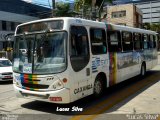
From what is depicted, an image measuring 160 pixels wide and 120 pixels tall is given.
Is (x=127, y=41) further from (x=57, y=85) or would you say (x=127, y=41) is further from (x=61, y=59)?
(x=57, y=85)

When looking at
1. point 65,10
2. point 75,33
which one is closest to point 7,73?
point 75,33

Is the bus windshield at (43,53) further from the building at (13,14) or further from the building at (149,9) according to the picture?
the building at (149,9)

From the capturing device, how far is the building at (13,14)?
45.0m

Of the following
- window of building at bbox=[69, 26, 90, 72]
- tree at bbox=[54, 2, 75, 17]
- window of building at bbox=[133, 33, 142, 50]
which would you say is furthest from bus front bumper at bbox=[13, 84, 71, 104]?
tree at bbox=[54, 2, 75, 17]

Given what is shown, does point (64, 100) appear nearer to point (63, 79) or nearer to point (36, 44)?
point (63, 79)

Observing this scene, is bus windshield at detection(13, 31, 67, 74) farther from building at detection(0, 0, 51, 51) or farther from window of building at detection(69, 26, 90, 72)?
building at detection(0, 0, 51, 51)

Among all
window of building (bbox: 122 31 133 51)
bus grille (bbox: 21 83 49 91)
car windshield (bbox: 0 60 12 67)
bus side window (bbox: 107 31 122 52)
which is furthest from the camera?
car windshield (bbox: 0 60 12 67)

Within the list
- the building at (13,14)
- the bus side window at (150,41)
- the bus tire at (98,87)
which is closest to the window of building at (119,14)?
the building at (13,14)

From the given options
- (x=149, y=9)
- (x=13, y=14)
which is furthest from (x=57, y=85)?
(x=149, y=9)

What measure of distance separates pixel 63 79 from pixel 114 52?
12.7ft

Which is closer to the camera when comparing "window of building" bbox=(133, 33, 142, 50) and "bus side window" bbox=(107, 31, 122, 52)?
"bus side window" bbox=(107, 31, 122, 52)

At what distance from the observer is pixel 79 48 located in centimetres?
832

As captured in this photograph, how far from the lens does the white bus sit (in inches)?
304

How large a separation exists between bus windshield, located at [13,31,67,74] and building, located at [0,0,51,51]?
3456cm
